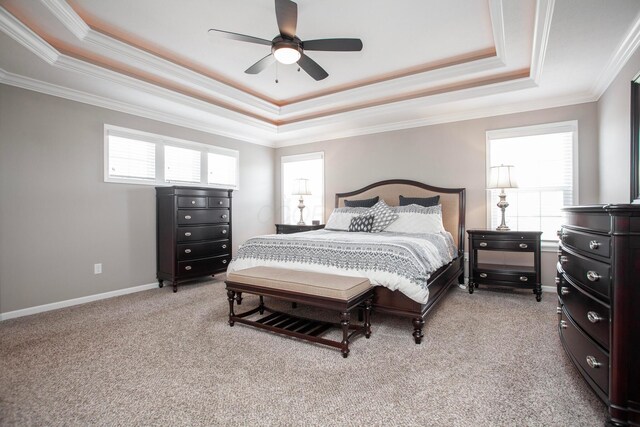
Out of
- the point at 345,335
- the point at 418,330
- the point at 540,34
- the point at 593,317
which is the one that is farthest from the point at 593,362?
the point at 540,34

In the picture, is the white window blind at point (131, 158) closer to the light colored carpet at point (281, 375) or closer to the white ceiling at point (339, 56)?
the white ceiling at point (339, 56)

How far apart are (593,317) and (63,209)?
191 inches

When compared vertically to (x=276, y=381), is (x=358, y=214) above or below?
above

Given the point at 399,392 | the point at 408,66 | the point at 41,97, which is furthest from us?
the point at 408,66

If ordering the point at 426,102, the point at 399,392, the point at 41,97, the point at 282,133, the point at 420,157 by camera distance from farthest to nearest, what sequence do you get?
the point at 282,133 < the point at 420,157 < the point at 426,102 < the point at 41,97 < the point at 399,392

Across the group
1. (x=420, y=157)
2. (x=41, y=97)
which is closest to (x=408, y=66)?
(x=420, y=157)

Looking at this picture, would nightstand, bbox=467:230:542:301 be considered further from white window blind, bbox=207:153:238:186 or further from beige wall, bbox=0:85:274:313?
beige wall, bbox=0:85:274:313

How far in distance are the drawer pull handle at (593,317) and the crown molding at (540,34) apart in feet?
6.87

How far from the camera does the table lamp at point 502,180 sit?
3990 millimetres

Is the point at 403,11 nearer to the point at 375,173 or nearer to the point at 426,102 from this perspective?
the point at 426,102

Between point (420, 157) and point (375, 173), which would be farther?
point (375, 173)

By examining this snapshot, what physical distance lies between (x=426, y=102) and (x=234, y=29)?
8.58ft

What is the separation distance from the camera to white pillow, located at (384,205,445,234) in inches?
161

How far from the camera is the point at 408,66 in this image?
3951mm
